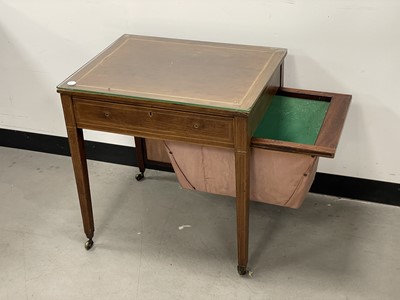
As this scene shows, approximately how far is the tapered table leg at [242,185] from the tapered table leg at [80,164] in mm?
550

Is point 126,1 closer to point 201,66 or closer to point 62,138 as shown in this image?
point 201,66

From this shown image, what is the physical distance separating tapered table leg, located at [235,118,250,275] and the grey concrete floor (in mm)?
107

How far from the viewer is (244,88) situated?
181 cm

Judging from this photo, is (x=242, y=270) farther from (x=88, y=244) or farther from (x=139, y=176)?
(x=139, y=176)

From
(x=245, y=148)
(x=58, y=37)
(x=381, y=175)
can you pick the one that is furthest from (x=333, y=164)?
(x=58, y=37)

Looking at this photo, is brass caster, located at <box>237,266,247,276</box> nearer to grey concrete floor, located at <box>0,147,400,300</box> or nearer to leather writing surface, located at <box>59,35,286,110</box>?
grey concrete floor, located at <box>0,147,400,300</box>

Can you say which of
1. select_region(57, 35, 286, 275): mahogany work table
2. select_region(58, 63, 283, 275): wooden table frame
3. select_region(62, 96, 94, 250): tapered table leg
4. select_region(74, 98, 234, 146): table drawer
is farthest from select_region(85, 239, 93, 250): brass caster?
select_region(74, 98, 234, 146): table drawer

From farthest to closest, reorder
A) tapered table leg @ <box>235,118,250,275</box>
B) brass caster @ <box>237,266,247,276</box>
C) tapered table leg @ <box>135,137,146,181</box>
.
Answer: tapered table leg @ <box>135,137,146,181</box> < brass caster @ <box>237,266,247,276</box> < tapered table leg @ <box>235,118,250,275</box>

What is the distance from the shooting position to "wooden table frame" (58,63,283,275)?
1.75 m

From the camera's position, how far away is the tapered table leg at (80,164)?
192 cm

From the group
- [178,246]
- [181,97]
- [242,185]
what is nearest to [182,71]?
[181,97]

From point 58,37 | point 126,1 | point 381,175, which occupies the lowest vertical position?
point 381,175

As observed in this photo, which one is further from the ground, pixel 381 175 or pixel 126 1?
pixel 126 1

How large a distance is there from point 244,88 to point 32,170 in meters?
1.31
